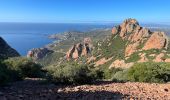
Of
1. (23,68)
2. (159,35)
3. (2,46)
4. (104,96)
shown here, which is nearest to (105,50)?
(159,35)

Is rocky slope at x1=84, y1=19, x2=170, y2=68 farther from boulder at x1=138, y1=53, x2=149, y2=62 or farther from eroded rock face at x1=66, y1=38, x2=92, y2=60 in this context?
eroded rock face at x1=66, y1=38, x2=92, y2=60

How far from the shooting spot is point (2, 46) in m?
54.4

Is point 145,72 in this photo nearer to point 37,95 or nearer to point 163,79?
point 163,79

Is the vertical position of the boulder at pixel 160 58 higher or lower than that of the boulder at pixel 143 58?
higher

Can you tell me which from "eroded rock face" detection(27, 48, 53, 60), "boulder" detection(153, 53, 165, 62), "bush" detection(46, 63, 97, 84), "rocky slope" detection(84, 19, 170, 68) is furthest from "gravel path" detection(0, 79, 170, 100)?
"eroded rock face" detection(27, 48, 53, 60)

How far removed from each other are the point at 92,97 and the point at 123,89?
80.8 inches

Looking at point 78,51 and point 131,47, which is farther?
point 78,51

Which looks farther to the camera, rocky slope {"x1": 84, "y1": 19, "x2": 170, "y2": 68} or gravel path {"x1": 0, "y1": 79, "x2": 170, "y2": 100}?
rocky slope {"x1": 84, "y1": 19, "x2": 170, "y2": 68}

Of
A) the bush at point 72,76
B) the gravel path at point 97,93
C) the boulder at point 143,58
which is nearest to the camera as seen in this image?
the gravel path at point 97,93

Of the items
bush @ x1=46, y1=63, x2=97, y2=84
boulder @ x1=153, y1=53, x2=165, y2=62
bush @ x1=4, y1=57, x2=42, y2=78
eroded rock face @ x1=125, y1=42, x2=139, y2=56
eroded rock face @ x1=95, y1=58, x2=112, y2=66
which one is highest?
bush @ x1=46, y1=63, x2=97, y2=84

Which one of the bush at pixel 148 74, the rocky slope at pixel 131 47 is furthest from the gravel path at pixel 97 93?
the rocky slope at pixel 131 47

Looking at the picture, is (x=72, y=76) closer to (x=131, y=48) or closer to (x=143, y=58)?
(x=143, y=58)

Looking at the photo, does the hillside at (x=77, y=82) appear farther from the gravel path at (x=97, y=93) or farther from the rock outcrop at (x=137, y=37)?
the rock outcrop at (x=137, y=37)

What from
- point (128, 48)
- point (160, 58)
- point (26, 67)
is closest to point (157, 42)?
point (128, 48)
